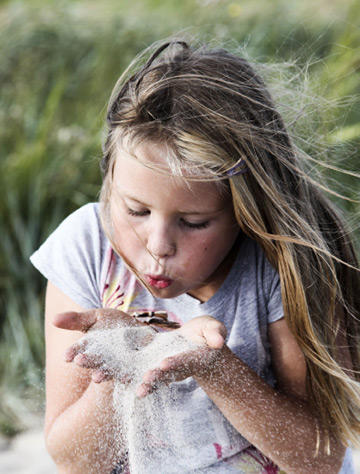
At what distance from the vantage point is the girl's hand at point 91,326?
1471 mm

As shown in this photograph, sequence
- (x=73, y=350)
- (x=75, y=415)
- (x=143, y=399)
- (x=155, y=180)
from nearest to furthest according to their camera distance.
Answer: (x=73, y=350)
(x=155, y=180)
(x=143, y=399)
(x=75, y=415)

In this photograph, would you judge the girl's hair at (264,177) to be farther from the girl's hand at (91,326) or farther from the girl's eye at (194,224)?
the girl's hand at (91,326)

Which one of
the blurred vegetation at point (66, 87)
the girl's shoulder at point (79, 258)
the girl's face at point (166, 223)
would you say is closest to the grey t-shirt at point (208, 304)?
the girl's shoulder at point (79, 258)

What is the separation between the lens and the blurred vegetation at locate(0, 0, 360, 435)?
312 cm

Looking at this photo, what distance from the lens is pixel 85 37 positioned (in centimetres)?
424

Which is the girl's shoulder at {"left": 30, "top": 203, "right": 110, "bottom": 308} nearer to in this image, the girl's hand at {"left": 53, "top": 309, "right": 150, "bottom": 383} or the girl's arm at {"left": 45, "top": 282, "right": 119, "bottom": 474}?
the girl's arm at {"left": 45, "top": 282, "right": 119, "bottom": 474}

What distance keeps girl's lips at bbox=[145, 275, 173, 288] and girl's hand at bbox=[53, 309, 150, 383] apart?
10 cm

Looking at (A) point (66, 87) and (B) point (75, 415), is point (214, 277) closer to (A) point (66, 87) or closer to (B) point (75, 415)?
(B) point (75, 415)

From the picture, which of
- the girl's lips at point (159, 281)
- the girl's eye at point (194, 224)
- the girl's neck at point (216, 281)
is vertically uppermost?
the girl's eye at point (194, 224)

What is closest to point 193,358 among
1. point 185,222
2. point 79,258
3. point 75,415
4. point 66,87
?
point 185,222

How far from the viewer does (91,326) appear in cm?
159

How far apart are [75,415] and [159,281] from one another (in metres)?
0.42

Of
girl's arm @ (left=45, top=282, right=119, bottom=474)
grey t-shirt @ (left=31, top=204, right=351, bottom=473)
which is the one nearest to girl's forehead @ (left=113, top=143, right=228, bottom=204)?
grey t-shirt @ (left=31, top=204, right=351, bottom=473)

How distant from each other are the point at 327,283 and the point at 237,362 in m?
0.35
